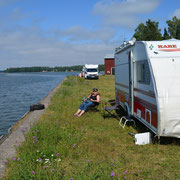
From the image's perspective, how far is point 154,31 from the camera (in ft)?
144

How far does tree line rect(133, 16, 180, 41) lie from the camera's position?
44.3m

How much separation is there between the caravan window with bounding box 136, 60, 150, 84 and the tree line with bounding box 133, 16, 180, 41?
4098cm

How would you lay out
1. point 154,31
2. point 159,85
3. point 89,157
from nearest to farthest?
point 89,157 → point 159,85 → point 154,31

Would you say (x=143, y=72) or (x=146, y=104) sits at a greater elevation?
(x=143, y=72)

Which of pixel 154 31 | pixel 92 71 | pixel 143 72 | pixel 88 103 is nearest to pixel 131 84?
pixel 143 72

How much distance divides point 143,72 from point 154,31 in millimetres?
41889

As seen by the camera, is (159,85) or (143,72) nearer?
(159,85)

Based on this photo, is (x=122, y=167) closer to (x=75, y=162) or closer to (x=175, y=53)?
(x=75, y=162)

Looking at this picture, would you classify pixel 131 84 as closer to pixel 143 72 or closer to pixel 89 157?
pixel 143 72

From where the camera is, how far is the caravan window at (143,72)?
541 centimetres

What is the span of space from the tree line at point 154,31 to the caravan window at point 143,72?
134 feet

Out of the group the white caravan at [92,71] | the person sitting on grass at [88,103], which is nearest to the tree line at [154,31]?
the white caravan at [92,71]

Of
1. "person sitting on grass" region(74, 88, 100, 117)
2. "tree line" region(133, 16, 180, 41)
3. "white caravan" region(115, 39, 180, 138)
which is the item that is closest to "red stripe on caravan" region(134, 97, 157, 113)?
"white caravan" region(115, 39, 180, 138)

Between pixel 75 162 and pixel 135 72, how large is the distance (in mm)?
3450
